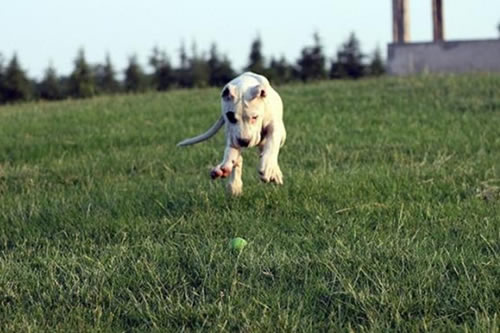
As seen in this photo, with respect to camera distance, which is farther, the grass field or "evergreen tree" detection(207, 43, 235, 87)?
"evergreen tree" detection(207, 43, 235, 87)

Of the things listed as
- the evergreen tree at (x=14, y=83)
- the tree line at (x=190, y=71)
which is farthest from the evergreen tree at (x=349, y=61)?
the evergreen tree at (x=14, y=83)

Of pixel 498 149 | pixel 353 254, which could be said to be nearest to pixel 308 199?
pixel 353 254

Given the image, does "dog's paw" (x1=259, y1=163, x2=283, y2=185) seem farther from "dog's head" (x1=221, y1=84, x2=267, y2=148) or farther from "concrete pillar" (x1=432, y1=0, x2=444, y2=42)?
"concrete pillar" (x1=432, y1=0, x2=444, y2=42)

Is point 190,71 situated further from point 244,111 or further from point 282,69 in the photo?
point 244,111

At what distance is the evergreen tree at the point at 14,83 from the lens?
21031 mm

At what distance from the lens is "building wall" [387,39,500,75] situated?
18.4 m

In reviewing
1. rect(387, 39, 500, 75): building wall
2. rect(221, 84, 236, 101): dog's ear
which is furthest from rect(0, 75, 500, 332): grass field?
rect(387, 39, 500, 75): building wall

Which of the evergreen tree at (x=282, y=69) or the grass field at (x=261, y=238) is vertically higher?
the evergreen tree at (x=282, y=69)

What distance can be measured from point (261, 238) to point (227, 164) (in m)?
0.46


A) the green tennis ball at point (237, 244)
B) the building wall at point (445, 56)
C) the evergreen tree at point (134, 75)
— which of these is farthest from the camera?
the evergreen tree at point (134, 75)

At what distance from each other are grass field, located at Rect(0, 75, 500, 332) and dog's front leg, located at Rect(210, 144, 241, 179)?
312mm

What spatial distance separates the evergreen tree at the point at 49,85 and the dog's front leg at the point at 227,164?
710 inches

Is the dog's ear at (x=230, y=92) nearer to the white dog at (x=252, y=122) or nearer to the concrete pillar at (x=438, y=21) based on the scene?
the white dog at (x=252, y=122)

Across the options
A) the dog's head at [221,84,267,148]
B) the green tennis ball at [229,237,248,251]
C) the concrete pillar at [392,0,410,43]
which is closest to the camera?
the green tennis ball at [229,237,248,251]
